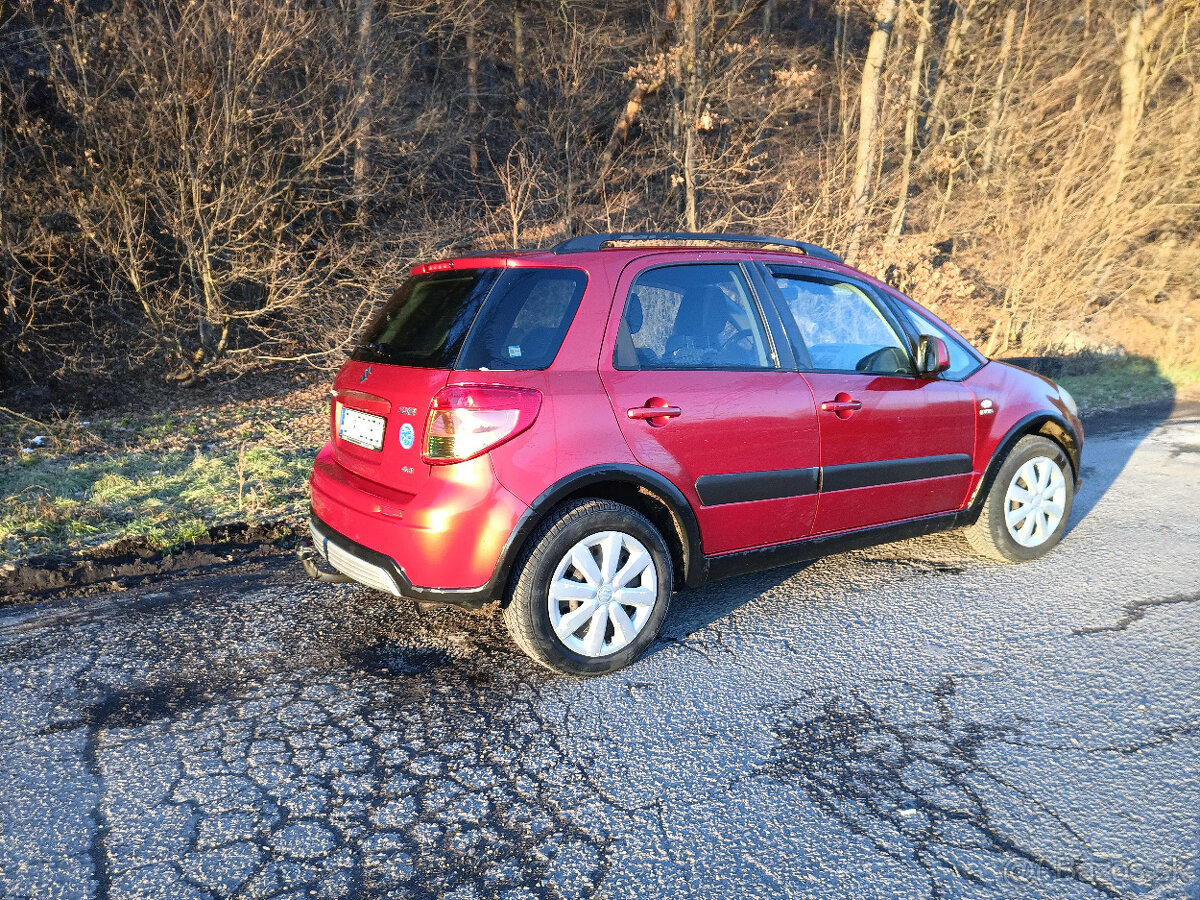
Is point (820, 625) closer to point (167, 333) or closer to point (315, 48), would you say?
point (167, 333)

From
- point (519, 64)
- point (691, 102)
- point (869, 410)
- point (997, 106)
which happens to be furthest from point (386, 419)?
point (519, 64)

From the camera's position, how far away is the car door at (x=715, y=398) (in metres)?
3.56

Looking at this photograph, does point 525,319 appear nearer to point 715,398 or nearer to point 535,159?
point 715,398

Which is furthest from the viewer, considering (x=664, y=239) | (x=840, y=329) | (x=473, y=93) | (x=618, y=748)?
(x=473, y=93)

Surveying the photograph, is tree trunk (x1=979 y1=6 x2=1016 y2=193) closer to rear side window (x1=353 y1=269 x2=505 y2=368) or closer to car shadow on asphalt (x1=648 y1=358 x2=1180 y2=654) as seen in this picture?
car shadow on asphalt (x1=648 y1=358 x2=1180 y2=654)

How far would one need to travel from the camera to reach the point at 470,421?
3.21m

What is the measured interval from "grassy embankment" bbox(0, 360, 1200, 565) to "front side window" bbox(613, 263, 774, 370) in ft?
10.1

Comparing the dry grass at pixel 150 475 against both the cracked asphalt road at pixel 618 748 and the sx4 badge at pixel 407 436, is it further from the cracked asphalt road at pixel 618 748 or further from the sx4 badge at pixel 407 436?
the sx4 badge at pixel 407 436

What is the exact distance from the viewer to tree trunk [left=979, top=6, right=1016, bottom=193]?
13.2m

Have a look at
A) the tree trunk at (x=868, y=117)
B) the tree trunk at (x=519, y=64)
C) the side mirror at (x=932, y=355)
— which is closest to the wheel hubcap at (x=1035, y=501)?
the side mirror at (x=932, y=355)

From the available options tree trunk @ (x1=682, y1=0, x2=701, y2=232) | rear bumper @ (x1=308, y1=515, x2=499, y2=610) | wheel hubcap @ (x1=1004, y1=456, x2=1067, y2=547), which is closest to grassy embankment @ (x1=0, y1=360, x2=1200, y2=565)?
rear bumper @ (x1=308, y1=515, x2=499, y2=610)

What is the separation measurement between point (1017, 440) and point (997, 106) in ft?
36.5

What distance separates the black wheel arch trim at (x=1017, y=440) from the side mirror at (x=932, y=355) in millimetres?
725

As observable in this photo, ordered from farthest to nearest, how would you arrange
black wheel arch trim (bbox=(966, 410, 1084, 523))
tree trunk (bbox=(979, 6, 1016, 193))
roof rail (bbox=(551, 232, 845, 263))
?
tree trunk (bbox=(979, 6, 1016, 193)), black wheel arch trim (bbox=(966, 410, 1084, 523)), roof rail (bbox=(551, 232, 845, 263))
